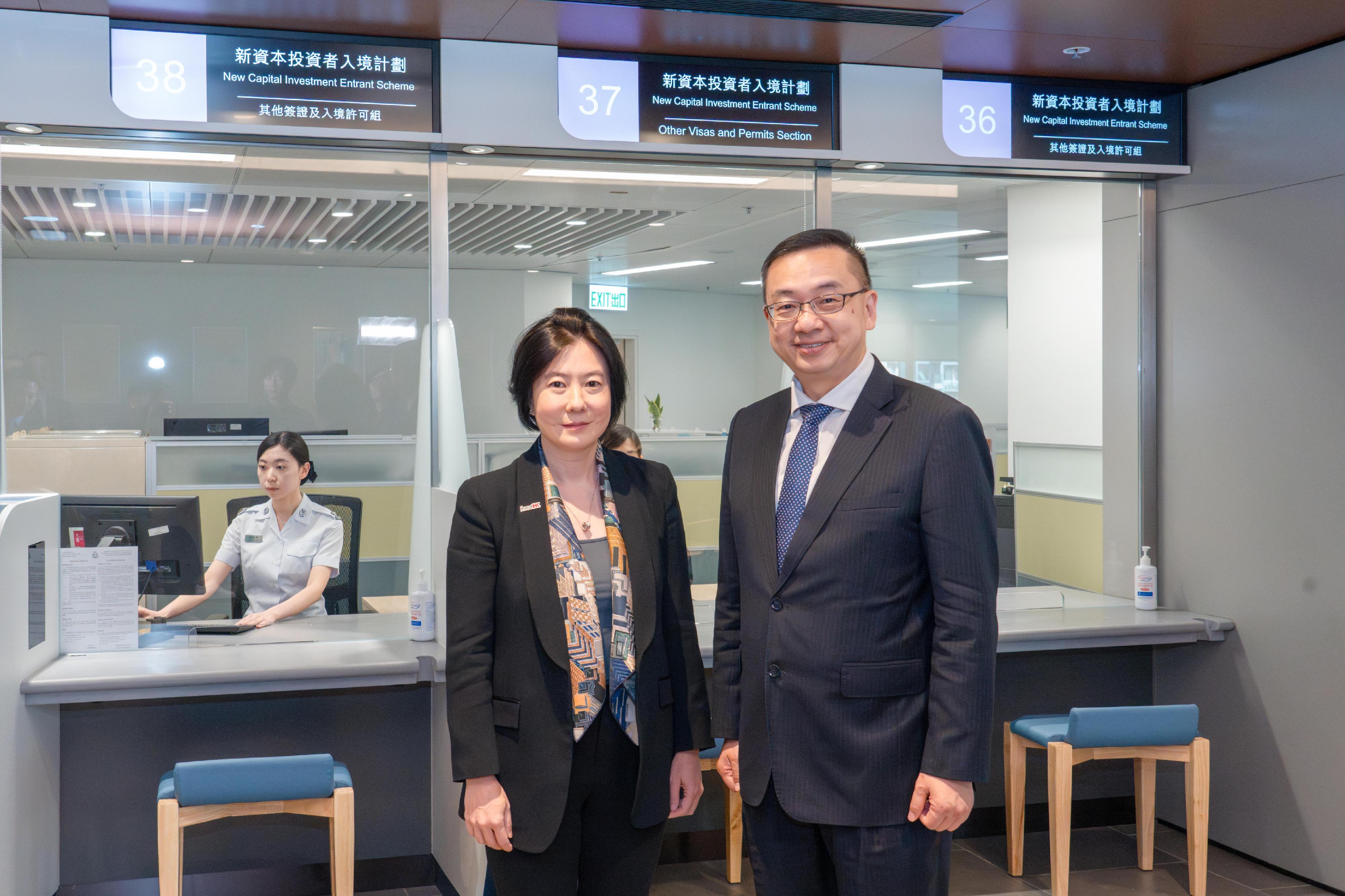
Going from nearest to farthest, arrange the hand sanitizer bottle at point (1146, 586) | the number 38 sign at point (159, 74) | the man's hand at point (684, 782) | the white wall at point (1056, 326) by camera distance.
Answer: the man's hand at point (684, 782) < the number 38 sign at point (159, 74) < the hand sanitizer bottle at point (1146, 586) < the white wall at point (1056, 326)

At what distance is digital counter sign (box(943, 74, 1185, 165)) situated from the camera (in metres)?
3.92

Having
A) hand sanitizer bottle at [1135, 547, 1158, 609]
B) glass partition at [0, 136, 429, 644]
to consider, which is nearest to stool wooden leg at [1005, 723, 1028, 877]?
hand sanitizer bottle at [1135, 547, 1158, 609]

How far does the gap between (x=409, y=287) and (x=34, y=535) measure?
192 cm

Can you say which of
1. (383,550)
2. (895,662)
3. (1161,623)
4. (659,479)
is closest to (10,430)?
(383,550)

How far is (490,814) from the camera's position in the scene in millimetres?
1816

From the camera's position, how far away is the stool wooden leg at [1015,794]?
366 centimetres

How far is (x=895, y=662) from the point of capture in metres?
1.84

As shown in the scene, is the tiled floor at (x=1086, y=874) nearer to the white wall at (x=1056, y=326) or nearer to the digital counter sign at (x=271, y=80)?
the white wall at (x=1056, y=326)

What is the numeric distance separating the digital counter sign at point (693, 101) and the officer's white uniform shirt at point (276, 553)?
171cm

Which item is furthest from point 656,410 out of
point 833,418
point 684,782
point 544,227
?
point 684,782

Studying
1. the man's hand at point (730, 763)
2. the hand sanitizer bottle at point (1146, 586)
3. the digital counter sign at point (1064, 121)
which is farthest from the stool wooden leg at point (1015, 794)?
the digital counter sign at point (1064, 121)

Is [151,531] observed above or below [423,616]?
above

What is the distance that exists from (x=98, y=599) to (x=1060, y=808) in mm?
3041

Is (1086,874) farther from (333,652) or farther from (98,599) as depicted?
(98,599)
